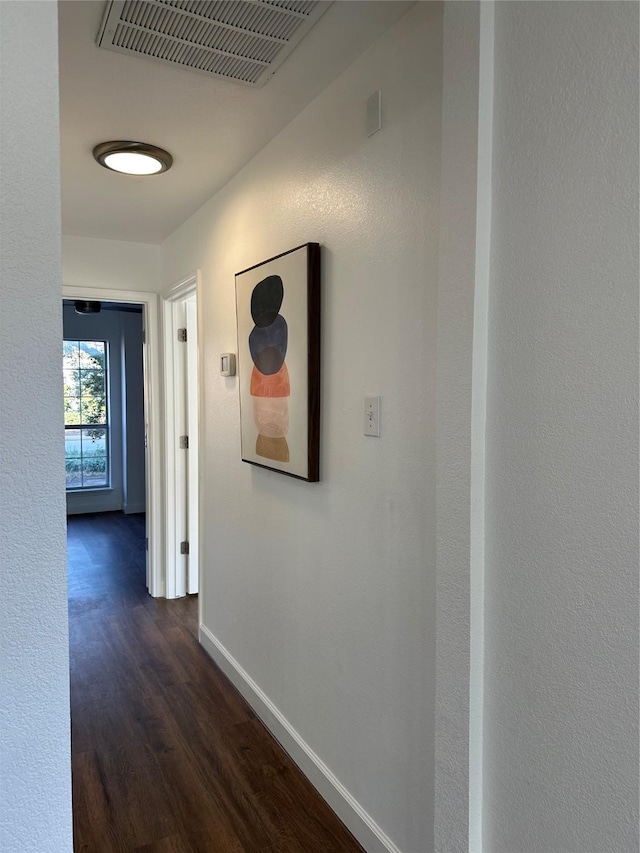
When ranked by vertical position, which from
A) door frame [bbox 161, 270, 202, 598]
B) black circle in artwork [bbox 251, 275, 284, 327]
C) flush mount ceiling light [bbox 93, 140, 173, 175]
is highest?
flush mount ceiling light [bbox 93, 140, 173, 175]

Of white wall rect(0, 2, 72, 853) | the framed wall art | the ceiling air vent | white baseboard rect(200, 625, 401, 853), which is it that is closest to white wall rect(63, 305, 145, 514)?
white baseboard rect(200, 625, 401, 853)

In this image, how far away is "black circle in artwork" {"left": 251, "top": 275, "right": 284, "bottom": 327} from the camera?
7.59 feet

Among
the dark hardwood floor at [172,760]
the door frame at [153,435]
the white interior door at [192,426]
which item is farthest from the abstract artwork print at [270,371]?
the door frame at [153,435]

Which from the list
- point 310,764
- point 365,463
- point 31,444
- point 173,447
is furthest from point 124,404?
point 31,444

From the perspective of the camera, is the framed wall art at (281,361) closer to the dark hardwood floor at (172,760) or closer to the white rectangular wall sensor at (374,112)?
the white rectangular wall sensor at (374,112)

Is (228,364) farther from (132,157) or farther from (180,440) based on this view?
(180,440)

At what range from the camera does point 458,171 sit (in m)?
1.33

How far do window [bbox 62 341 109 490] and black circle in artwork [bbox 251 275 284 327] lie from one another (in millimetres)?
5321

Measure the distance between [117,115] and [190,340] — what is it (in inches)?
80.6

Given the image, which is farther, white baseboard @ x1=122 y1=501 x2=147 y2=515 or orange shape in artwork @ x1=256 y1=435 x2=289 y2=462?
white baseboard @ x1=122 y1=501 x2=147 y2=515

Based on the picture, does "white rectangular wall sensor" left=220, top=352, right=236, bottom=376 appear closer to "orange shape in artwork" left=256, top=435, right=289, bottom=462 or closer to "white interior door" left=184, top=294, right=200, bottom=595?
"orange shape in artwork" left=256, top=435, right=289, bottom=462

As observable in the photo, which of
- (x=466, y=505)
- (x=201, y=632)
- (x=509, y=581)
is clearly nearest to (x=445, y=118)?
(x=466, y=505)

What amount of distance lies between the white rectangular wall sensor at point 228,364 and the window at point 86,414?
4830 mm

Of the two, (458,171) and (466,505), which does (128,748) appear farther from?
(458,171)
